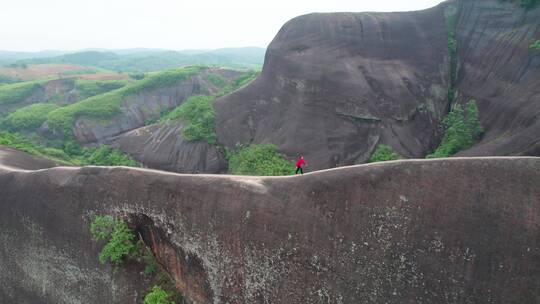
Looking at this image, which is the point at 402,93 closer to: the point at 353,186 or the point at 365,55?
the point at 365,55

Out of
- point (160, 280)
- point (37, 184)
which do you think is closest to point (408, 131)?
point (160, 280)

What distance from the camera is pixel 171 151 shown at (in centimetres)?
2267

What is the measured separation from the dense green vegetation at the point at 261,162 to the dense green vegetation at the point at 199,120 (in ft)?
9.84

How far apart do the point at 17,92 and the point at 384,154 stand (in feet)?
164

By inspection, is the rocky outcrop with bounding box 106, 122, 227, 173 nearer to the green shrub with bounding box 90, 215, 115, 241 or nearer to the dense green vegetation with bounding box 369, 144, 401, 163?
the dense green vegetation with bounding box 369, 144, 401, 163

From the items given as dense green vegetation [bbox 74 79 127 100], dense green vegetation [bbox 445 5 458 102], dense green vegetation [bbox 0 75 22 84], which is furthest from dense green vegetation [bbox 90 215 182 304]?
dense green vegetation [bbox 0 75 22 84]

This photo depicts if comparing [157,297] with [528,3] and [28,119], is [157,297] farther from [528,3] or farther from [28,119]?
[28,119]

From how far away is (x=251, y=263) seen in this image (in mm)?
7660

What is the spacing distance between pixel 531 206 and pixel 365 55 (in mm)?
16030

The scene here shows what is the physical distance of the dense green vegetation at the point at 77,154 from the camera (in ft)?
70.8

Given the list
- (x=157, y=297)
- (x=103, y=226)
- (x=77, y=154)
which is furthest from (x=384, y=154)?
(x=77, y=154)

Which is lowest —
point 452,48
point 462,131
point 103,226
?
point 103,226

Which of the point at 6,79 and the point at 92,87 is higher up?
the point at 6,79

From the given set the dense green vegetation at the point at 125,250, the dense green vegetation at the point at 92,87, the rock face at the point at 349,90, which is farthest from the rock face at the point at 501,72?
the dense green vegetation at the point at 92,87
